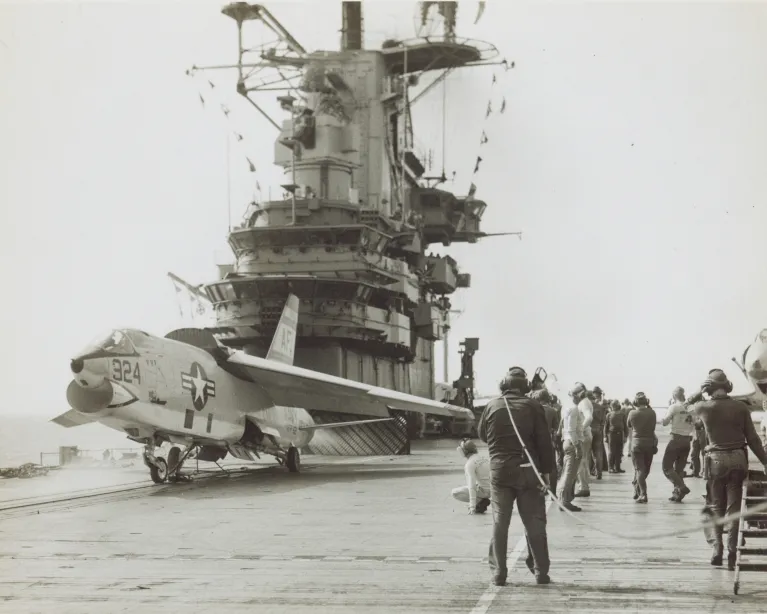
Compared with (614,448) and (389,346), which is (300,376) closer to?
(614,448)

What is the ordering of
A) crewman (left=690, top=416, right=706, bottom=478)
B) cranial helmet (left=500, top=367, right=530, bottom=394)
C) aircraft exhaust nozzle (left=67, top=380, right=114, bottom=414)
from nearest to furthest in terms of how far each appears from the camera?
cranial helmet (left=500, top=367, right=530, bottom=394), aircraft exhaust nozzle (left=67, top=380, right=114, bottom=414), crewman (left=690, top=416, right=706, bottom=478)

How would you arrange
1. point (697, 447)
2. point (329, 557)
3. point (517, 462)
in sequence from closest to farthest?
point (517, 462), point (329, 557), point (697, 447)

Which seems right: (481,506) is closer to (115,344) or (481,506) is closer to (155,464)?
(115,344)

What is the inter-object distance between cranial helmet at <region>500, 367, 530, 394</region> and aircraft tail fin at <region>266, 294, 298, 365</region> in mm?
17694

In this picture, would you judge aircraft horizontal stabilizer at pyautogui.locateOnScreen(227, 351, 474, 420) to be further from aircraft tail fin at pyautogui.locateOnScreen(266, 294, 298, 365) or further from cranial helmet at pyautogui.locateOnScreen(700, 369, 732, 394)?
cranial helmet at pyautogui.locateOnScreen(700, 369, 732, 394)

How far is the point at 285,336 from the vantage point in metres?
27.7

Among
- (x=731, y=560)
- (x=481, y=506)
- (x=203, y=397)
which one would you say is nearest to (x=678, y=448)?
(x=481, y=506)

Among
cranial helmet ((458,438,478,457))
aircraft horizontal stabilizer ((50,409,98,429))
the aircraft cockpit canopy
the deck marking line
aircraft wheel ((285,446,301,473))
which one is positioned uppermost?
the aircraft cockpit canopy

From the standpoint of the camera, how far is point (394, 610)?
23.8 feet

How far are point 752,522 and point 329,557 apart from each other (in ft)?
13.8

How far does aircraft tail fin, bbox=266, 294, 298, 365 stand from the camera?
27.0m

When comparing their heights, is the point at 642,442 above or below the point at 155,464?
above

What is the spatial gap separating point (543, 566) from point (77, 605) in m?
3.88

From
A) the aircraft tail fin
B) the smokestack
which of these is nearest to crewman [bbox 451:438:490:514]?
the aircraft tail fin
